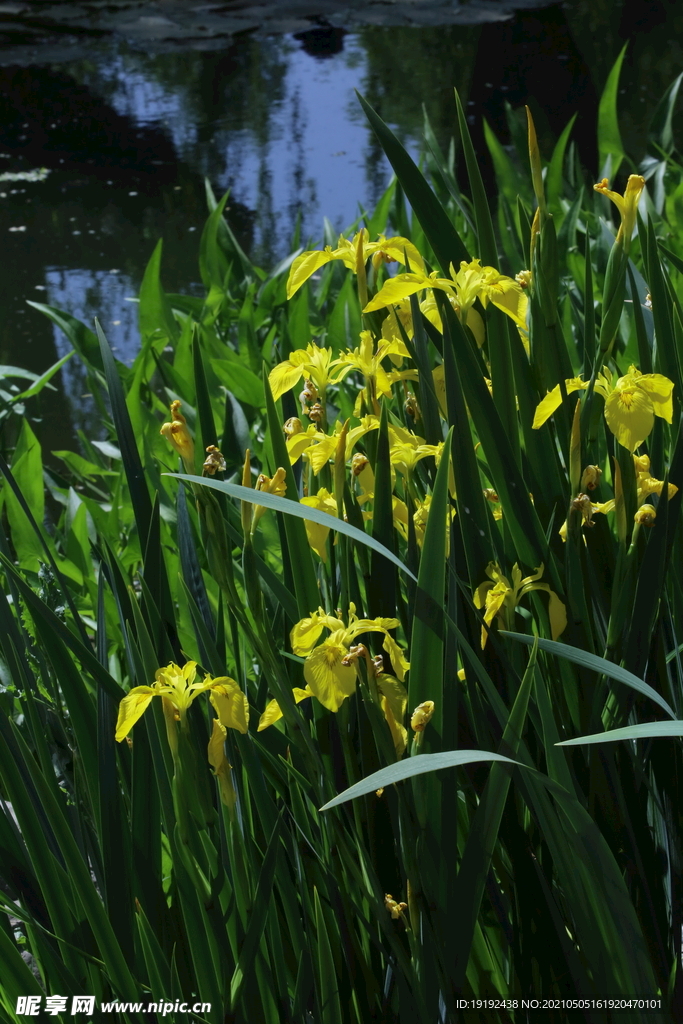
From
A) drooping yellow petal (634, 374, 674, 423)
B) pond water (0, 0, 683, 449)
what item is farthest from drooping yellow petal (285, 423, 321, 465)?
pond water (0, 0, 683, 449)

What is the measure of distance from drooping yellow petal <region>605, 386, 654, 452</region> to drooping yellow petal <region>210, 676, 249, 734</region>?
0.29m

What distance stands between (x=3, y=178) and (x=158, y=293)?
382 centimetres

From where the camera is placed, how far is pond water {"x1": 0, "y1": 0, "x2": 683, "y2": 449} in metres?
3.60

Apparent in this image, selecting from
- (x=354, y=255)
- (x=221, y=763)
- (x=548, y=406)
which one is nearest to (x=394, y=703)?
(x=221, y=763)

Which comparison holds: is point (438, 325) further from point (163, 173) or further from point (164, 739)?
point (163, 173)

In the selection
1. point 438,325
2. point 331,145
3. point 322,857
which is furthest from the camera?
point 331,145

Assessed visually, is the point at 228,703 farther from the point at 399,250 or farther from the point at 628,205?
the point at 628,205

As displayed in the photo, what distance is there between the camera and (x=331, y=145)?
189 inches

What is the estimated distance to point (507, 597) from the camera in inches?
22.5

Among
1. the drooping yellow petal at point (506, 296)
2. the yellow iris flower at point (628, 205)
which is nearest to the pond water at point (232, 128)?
the yellow iris flower at point (628, 205)

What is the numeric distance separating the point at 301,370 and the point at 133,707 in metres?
0.27

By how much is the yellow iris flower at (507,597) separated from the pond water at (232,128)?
1.88 meters

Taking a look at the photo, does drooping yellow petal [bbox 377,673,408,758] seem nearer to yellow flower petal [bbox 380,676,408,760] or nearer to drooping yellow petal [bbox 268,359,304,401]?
yellow flower petal [bbox 380,676,408,760]

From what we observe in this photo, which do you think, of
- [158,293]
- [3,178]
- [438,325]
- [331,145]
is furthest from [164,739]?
[3,178]
